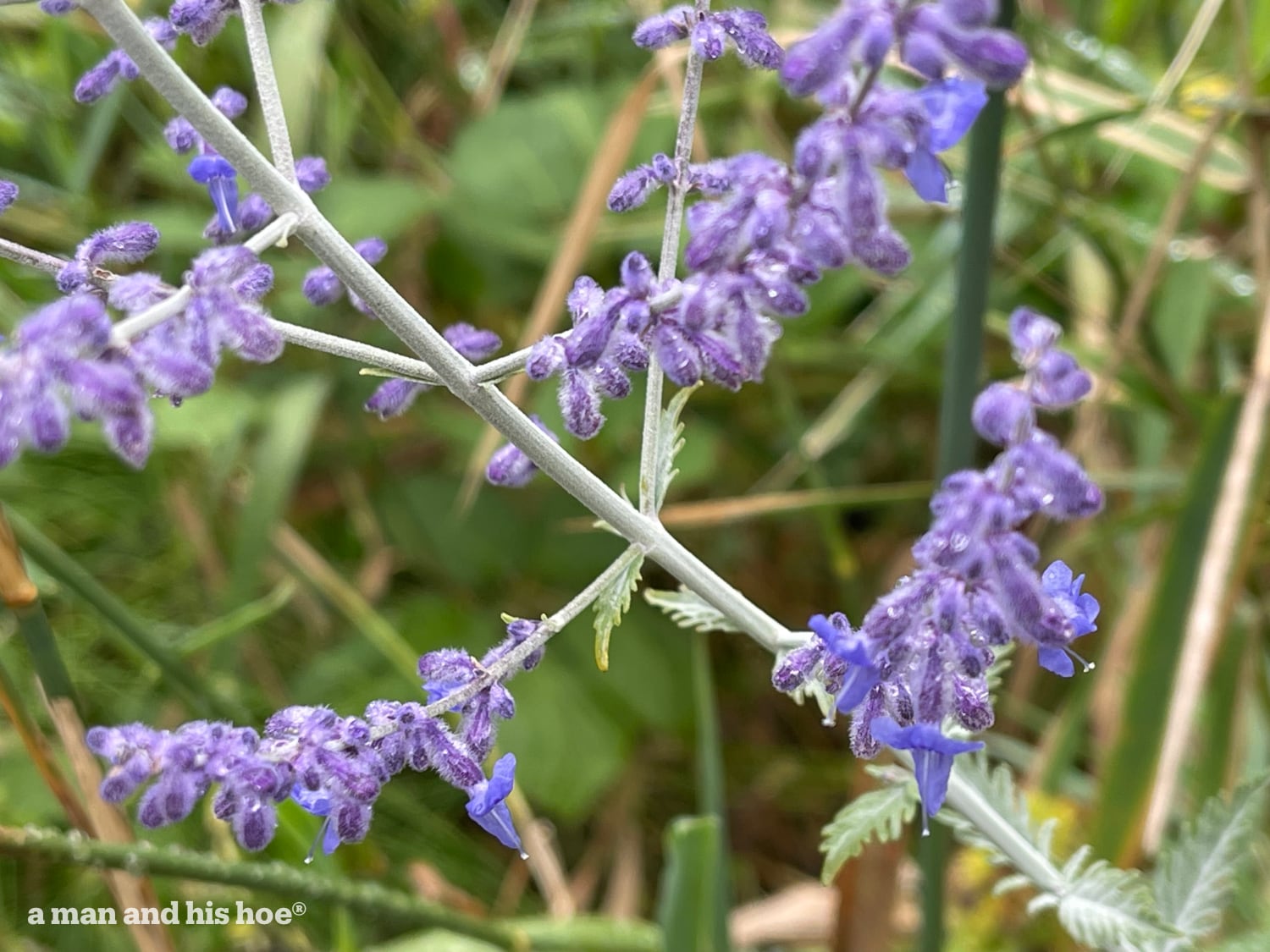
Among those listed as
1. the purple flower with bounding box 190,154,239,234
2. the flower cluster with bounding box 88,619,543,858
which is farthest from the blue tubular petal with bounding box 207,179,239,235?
the flower cluster with bounding box 88,619,543,858

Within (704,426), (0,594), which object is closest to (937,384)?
(704,426)

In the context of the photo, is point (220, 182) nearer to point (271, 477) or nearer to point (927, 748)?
point (927, 748)

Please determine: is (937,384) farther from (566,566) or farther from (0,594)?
(0,594)

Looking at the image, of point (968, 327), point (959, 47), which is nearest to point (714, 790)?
point (968, 327)

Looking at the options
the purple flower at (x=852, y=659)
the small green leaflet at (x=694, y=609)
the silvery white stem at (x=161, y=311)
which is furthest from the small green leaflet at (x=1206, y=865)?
the silvery white stem at (x=161, y=311)

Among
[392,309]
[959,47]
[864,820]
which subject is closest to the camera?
[959,47]

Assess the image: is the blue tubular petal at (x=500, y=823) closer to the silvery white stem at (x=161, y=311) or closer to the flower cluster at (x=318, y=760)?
the flower cluster at (x=318, y=760)
